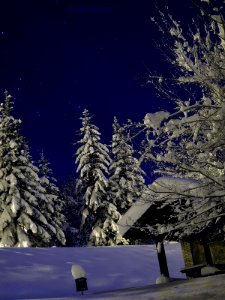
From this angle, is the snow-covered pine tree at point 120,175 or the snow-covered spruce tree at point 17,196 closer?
the snow-covered spruce tree at point 17,196

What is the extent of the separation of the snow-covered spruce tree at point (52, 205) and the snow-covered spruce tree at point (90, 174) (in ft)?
7.21

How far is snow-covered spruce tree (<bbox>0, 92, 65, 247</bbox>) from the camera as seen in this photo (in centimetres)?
2661

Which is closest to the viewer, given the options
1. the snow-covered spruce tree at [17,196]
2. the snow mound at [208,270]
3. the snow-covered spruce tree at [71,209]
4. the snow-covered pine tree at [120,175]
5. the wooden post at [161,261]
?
the snow mound at [208,270]

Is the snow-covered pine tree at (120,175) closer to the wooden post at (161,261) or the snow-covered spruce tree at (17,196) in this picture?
the snow-covered spruce tree at (17,196)

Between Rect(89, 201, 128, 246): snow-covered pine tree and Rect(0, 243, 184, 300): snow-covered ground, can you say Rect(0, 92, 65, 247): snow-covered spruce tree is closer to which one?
Rect(89, 201, 128, 246): snow-covered pine tree

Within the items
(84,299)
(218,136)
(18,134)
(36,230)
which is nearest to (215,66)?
(218,136)

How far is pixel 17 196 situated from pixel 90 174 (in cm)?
858

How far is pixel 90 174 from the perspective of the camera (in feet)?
112

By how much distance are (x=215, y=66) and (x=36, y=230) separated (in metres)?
22.7

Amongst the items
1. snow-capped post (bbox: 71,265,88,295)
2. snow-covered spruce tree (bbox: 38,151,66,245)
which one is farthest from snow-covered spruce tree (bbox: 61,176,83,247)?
snow-capped post (bbox: 71,265,88,295)

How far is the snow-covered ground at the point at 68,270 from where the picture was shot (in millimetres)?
14273

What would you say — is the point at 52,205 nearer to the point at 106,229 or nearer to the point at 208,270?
the point at 106,229

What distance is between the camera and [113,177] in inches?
1396

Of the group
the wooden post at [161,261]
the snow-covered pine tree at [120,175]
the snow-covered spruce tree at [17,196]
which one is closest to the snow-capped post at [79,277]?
the wooden post at [161,261]
